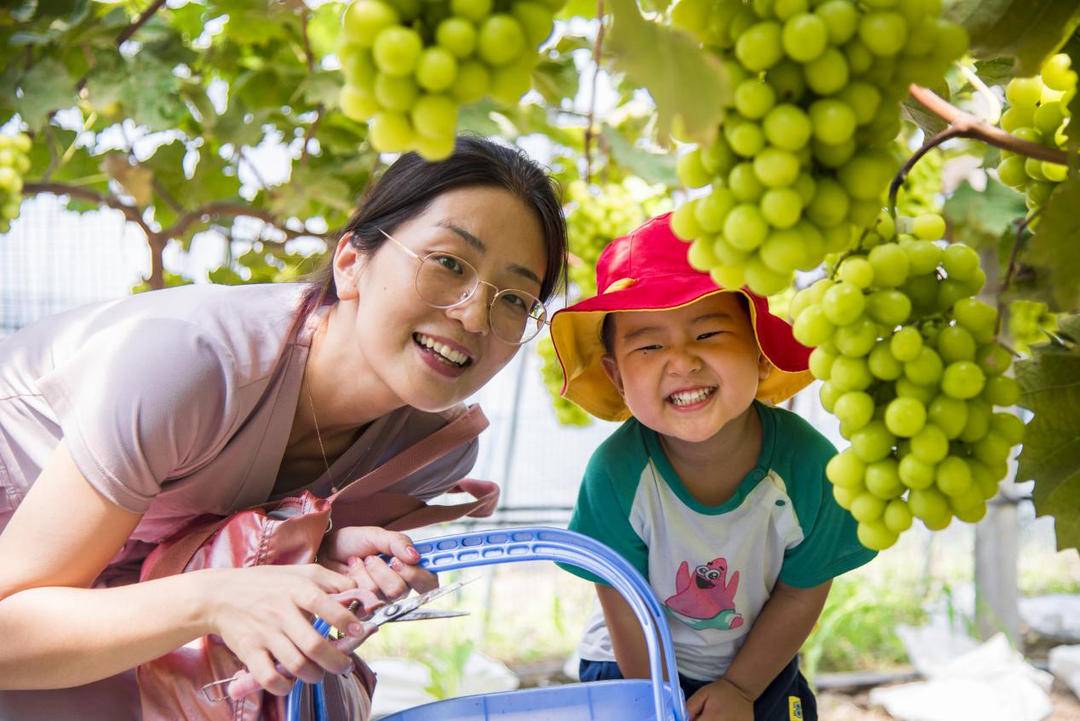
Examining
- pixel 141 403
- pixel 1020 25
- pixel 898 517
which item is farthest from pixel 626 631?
pixel 1020 25

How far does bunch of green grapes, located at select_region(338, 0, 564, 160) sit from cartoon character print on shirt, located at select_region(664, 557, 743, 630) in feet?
3.21

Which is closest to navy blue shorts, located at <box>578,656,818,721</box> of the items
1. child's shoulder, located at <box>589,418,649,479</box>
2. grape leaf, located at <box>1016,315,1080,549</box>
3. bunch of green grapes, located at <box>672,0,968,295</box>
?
child's shoulder, located at <box>589,418,649,479</box>

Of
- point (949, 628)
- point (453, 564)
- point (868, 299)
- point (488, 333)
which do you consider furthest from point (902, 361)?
point (949, 628)

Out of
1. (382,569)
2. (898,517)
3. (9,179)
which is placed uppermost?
(9,179)

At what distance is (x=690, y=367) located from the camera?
1226mm

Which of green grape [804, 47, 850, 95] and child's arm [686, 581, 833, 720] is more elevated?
green grape [804, 47, 850, 95]

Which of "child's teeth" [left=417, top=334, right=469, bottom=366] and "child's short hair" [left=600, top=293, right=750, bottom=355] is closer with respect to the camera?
"child's teeth" [left=417, top=334, right=469, bottom=366]

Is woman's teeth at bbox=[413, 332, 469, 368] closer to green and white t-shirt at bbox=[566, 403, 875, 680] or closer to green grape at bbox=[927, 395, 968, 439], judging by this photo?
green and white t-shirt at bbox=[566, 403, 875, 680]

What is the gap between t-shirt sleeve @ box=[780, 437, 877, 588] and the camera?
4.34 ft

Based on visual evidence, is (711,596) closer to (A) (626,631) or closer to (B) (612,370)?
(A) (626,631)

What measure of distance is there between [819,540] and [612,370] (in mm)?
360

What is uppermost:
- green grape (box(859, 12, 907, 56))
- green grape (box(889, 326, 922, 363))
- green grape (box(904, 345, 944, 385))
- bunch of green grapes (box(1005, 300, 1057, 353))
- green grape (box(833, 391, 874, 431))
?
bunch of green grapes (box(1005, 300, 1057, 353))

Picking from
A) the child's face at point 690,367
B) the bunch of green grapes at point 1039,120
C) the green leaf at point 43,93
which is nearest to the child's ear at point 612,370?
the child's face at point 690,367

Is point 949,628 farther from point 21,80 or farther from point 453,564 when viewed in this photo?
point 21,80
